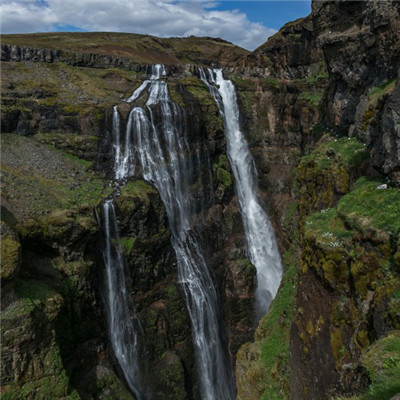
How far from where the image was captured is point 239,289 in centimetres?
2555

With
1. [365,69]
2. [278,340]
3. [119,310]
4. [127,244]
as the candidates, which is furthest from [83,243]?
[365,69]

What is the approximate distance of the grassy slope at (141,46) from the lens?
4350cm

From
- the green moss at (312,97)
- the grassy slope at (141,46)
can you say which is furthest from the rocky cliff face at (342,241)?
the grassy slope at (141,46)

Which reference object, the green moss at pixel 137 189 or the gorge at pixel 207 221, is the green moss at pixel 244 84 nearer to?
the gorge at pixel 207 221

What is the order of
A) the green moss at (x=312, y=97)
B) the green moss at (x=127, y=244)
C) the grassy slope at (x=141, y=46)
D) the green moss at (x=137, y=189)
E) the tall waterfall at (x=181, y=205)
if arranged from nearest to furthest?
1. the green moss at (x=127, y=244)
2. the tall waterfall at (x=181, y=205)
3. the green moss at (x=137, y=189)
4. the green moss at (x=312, y=97)
5. the grassy slope at (x=141, y=46)

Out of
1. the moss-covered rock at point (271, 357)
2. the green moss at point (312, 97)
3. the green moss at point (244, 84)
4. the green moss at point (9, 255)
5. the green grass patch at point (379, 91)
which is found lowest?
the moss-covered rock at point (271, 357)

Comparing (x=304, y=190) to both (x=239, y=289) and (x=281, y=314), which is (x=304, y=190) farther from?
(x=239, y=289)

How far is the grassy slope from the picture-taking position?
4350 centimetres

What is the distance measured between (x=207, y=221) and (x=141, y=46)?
3529 centimetres

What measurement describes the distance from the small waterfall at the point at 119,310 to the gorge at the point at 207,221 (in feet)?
0.28

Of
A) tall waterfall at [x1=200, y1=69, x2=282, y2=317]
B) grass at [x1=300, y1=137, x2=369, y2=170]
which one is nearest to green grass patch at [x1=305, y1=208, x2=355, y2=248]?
grass at [x1=300, y1=137, x2=369, y2=170]

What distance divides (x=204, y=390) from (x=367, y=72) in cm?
2010

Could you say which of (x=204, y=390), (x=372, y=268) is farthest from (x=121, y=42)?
(x=372, y=268)

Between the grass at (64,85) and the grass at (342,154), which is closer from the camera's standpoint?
the grass at (342,154)
